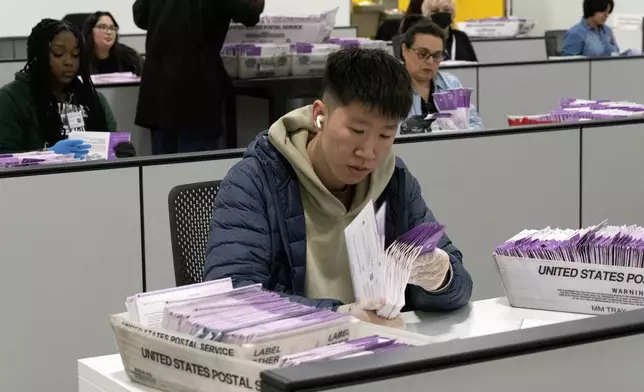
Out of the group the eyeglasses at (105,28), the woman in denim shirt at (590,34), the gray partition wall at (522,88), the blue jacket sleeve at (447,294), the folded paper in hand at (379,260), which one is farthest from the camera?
the woman in denim shirt at (590,34)

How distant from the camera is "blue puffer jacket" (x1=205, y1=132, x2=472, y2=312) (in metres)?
1.94

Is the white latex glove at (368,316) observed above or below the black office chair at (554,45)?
below

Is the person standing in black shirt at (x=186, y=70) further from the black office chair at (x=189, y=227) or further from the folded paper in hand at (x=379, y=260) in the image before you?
the folded paper in hand at (x=379, y=260)

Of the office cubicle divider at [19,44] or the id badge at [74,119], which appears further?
the office cubicle divider at [19,44]

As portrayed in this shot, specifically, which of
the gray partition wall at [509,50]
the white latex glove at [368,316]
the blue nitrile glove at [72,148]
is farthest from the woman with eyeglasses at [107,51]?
the white latex glove at [368,316]

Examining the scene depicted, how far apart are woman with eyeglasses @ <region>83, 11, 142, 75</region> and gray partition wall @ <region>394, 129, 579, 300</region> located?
11.2ft

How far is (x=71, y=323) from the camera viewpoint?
2953mm

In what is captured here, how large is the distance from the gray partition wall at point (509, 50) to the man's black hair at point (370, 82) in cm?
652

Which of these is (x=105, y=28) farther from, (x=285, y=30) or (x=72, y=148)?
(x=72, y=148)

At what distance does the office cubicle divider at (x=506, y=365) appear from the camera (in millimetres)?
1020

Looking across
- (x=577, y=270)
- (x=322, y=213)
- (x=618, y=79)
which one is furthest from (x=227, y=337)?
(x=618, y=79)

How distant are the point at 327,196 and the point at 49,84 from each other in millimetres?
2326

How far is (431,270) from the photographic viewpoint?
1937 millimetres

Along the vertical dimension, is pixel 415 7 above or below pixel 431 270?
above
